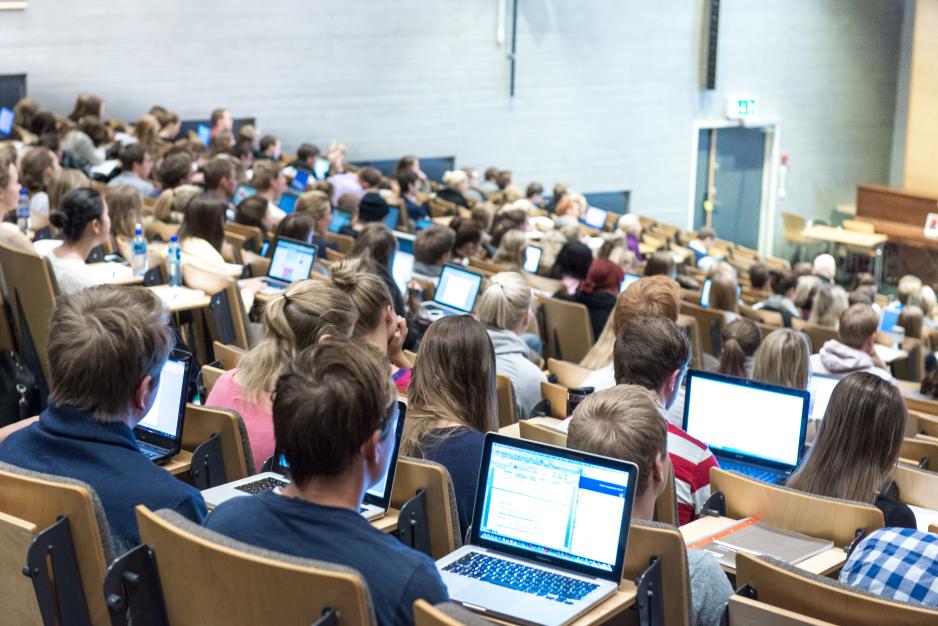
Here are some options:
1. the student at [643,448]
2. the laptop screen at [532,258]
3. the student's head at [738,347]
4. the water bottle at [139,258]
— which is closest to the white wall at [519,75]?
the laptop screen at [532,258]

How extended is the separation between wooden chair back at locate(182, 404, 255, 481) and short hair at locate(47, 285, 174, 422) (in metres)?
0.66

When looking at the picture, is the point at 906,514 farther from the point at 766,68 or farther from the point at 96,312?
the point at 766,68

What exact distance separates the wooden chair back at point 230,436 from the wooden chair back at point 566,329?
383 cm

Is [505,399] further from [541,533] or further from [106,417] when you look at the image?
[106,417]

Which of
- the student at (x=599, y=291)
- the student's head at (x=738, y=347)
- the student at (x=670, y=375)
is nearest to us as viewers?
the student at (x=670, y=375)

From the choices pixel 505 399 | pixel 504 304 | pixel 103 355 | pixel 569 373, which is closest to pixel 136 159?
pixel 504 304

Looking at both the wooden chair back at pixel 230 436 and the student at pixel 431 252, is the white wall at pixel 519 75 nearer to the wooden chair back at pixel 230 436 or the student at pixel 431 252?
the student at pixel 431 252

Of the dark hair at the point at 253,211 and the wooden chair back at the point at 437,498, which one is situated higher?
the dark hair at the point at 253,211

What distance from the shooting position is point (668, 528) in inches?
104

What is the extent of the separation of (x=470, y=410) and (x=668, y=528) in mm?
890

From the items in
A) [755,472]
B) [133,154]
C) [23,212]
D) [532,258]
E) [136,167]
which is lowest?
[755,472]

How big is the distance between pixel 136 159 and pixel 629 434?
7.72m

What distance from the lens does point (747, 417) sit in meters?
4.57

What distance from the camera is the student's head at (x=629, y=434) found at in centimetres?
283
